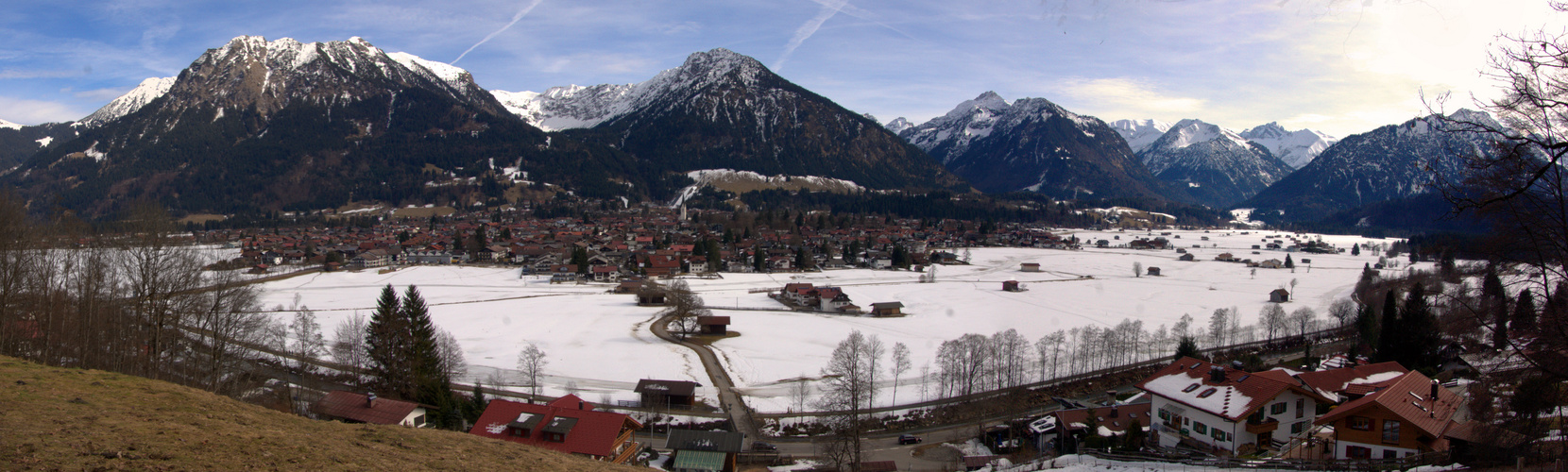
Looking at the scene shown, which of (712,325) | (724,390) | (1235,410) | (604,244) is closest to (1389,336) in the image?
(1235,410)

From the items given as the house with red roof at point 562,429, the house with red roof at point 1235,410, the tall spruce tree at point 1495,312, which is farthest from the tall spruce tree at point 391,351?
the tall spruce tree at point 1495,312

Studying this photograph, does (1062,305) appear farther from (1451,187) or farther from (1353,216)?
(1353,216)

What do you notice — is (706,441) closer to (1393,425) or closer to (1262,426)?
(1262,426)

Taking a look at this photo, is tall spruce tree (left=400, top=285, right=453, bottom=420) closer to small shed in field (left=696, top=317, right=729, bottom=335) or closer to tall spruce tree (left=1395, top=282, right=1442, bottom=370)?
small shed in field (left=696, top=317, right=729, bottom=335)

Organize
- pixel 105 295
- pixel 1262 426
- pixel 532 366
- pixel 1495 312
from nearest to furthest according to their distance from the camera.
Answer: pixel 1495 312, pixel 1262 426, pixel 105 295, pixel 532 366

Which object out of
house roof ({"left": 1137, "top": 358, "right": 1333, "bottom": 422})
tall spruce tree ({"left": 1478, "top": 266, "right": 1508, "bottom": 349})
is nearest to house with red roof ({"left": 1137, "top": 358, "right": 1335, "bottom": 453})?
house roof ({"left": 1137, "top": 358, "right": 1333, "bottom": 422})

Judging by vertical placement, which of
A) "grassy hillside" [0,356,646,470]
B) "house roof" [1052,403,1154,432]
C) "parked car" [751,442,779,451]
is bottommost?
"parked car" [751,442,779,451]
